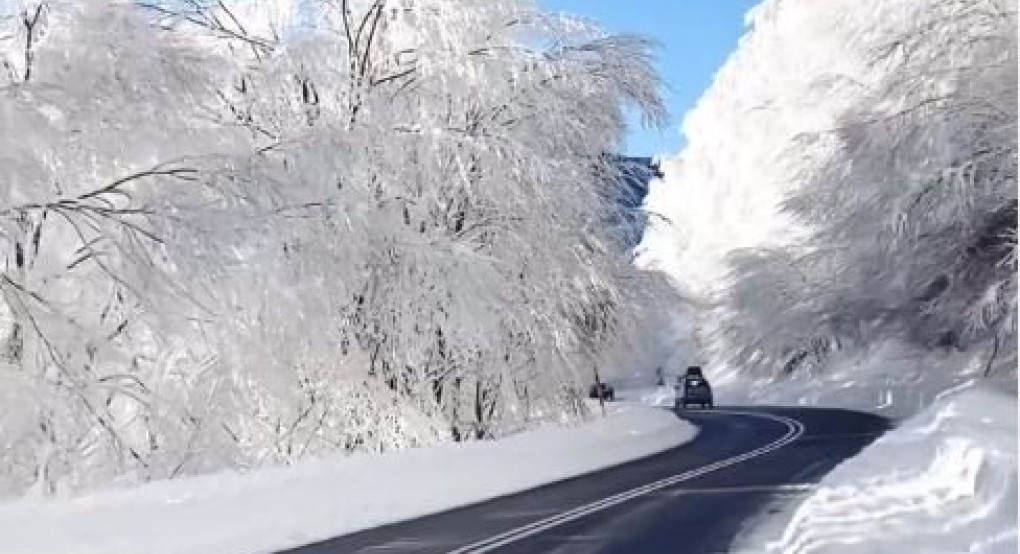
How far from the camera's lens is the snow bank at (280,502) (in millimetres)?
11930

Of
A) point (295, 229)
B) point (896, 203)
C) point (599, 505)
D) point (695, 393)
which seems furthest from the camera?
point (695, 393)

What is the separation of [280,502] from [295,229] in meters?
3.31

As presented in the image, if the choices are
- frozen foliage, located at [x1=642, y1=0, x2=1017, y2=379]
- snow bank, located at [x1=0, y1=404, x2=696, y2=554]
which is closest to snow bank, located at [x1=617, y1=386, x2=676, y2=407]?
frozen foliage, located at [x1=642, y1=0, x2=1017, y2=379]

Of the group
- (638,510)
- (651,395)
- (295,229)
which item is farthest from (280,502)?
(651,395)

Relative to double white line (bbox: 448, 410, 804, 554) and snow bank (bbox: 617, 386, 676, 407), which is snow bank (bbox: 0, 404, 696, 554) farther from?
snow bank (bbox: 617, 386, 676, 407)

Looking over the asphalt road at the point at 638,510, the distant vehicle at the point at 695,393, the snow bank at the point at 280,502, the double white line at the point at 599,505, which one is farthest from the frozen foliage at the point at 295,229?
the distant vehicle at the point at 695,393

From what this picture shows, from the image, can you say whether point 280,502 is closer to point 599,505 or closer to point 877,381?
point 599,505

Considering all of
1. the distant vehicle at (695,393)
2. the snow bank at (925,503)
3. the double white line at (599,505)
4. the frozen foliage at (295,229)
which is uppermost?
the frozen foliage at (295,229)

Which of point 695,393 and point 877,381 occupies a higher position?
point 877,381

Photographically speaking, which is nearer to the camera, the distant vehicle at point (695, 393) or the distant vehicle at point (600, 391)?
the distant vehicle at point (600, 391)

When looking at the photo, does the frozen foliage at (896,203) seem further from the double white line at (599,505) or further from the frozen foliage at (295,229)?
the frozen foliage at (295,229)

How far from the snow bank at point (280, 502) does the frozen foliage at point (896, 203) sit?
25.0ft

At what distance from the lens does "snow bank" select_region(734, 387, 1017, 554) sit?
8664 millimetres

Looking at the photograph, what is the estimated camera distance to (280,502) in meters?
14.7
